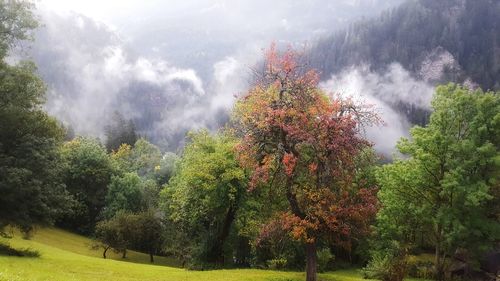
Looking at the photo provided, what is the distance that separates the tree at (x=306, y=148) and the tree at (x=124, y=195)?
222 feet

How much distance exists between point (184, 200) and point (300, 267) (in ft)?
53.8

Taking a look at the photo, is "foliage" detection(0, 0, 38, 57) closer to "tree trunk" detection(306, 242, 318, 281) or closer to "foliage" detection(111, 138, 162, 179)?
"tree trunk" detection(306, 242, 318, 281)

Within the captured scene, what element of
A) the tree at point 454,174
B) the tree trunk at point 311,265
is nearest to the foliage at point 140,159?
the tree at point 454,174

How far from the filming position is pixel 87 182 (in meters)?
98.9

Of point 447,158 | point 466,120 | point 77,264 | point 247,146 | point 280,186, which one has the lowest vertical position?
point 77,264

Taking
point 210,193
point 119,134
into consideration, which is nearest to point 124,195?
point 210,193

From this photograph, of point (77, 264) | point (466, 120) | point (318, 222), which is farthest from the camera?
point (466, 120)

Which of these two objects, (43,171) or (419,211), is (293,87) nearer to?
(419,211)

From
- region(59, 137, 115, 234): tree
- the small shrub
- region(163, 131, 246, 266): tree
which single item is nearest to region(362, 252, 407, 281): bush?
region(163, 131, 246, 266): tree

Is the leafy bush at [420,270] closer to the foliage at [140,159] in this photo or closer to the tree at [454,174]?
the tree at [454,174]

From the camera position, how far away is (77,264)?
117 ft

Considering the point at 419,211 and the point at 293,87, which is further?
the point at 419,211

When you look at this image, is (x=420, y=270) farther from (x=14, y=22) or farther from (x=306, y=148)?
(x=14, y=22)

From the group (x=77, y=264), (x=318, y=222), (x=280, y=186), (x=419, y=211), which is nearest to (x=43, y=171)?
(x=77, y=264)
